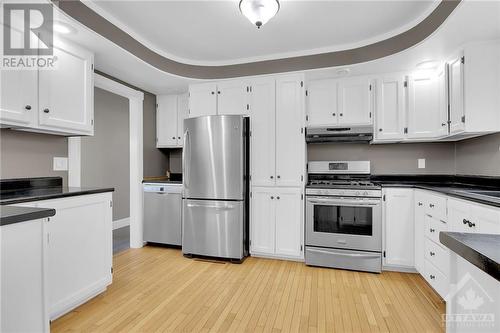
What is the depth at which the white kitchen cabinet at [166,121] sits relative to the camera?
155 inches

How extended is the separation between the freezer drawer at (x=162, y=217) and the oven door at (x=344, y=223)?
1.76 meters

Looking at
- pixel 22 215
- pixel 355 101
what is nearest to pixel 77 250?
pixel 22 215

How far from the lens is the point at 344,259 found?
2.87m

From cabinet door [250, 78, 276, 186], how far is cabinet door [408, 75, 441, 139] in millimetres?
1611

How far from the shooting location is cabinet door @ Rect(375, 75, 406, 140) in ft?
10.0

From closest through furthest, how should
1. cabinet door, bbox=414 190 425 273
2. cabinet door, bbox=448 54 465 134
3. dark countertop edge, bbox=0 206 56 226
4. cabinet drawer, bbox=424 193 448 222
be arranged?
dark countertop edge, bbox=0 206 56 226, cabinet drawer, bbox=424 193 448 222, cabinet door, bbox=448 54 465 134, cabinet door, bbox=414 190 425 273

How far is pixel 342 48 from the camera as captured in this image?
2939 millimetres

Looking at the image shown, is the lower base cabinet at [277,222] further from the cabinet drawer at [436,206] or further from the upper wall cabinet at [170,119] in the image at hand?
the upper wall cabinet at [170,119]

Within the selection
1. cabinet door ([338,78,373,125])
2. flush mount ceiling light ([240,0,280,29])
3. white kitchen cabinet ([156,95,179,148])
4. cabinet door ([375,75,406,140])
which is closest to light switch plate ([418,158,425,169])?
cabinet door ([375,75,406,140])

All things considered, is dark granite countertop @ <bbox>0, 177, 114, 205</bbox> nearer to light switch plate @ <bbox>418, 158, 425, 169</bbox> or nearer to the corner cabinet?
the corner cabinet

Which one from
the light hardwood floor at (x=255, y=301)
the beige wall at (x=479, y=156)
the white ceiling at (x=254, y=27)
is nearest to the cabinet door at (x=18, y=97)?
the white ceiling at (x=254, y=27)

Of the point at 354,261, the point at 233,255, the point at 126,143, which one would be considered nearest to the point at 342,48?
the point at 354,261

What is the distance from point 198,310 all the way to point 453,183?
3.21 m

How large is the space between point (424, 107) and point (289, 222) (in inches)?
81.3
